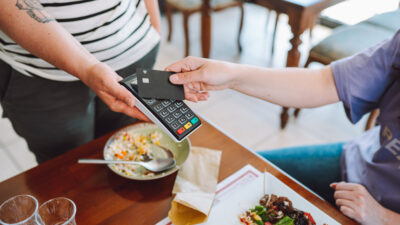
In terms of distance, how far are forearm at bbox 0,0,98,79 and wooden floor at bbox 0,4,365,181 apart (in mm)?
1001

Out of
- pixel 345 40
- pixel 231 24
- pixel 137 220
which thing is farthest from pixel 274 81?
pixel 231 24

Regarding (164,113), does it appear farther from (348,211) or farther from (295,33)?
(295,33)

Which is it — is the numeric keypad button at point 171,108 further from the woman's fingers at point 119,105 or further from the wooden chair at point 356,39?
the wooden chair at point 356,39

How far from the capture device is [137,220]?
2.05 ft

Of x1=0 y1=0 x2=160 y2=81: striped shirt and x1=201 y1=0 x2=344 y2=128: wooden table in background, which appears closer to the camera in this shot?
x1=0 y1=0 x2=160 y2=81: striped shirt

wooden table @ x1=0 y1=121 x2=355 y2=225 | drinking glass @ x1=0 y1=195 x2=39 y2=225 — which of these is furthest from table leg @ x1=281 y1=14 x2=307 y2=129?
drinking glass @ x1=0 y1=195 x2=39 y2=225

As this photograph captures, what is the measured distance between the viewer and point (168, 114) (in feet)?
2.11

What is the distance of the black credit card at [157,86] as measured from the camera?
0.65 metres

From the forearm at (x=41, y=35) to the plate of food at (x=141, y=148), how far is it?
0.18 m

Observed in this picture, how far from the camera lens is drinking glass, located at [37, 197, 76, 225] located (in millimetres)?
→ 576

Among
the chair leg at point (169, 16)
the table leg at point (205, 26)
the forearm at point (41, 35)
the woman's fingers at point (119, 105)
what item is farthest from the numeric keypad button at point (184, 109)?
the chair leg at point (169, 16)

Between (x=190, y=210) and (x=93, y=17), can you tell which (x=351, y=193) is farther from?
(x=93, y=17)

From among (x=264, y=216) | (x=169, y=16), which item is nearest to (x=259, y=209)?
(x=264, y=216)

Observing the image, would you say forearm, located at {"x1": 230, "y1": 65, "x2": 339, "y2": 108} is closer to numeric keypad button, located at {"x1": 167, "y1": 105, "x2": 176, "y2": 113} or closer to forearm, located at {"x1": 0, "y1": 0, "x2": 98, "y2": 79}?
numeric keypad button, located at {"x1": 167, "y1": 105, "x2": 176, "y2": 113}
